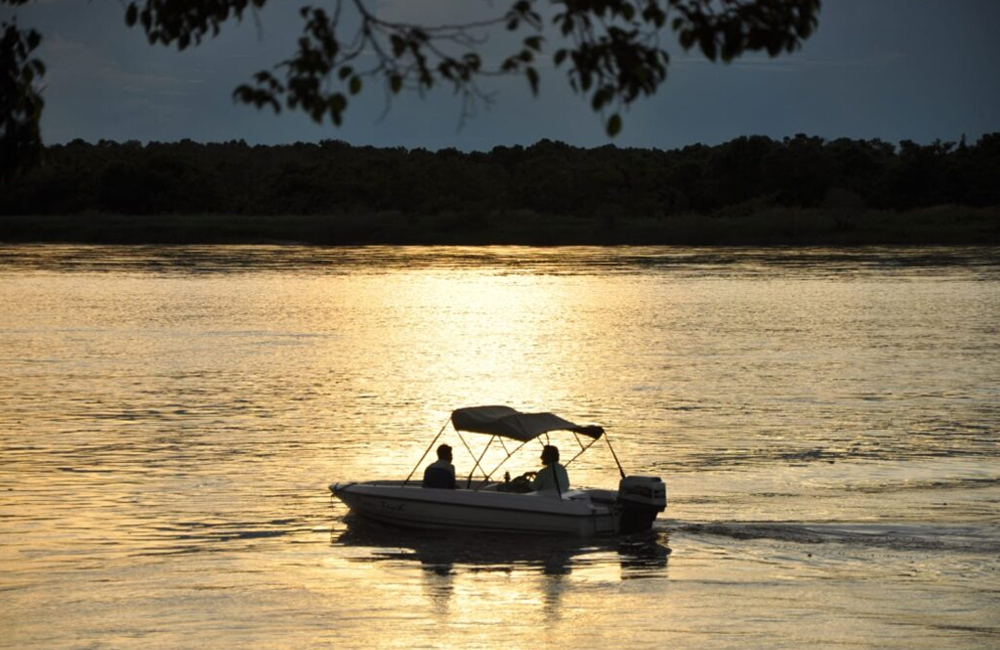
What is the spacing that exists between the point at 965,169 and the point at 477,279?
35.6 metres

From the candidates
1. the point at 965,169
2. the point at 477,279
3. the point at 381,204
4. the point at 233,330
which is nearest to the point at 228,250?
the point at 381,204

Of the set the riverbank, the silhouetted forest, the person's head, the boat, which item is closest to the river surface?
the boat

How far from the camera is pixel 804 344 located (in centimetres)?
4944

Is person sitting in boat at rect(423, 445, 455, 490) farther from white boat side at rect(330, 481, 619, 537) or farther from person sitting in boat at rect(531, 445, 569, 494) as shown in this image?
A: person sitting in boat at rect(531, 445, 569, 494)

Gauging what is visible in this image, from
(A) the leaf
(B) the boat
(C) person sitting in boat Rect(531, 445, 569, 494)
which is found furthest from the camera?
(C) person sitting in boat Rect(531, 445, 569, 494)

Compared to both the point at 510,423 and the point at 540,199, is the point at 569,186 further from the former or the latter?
the point at 510,423

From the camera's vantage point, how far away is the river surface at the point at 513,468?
1772 cm

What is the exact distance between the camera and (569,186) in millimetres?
110688

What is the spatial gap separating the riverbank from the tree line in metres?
1.16

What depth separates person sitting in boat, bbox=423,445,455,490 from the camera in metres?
22.1

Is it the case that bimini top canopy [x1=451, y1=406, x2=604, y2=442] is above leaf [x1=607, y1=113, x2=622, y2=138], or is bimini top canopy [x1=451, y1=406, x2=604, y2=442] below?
below

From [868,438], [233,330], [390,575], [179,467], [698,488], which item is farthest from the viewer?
[233,330]

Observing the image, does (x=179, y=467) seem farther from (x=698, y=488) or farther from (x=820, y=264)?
(x=820, y=264)

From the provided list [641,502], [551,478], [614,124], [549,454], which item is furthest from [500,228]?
[614,124]
